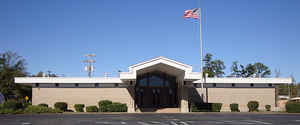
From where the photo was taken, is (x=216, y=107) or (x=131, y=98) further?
(x=131, y=98)

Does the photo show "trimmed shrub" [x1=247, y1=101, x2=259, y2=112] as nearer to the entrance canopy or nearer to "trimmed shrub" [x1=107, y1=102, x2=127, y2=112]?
the entrance canopy

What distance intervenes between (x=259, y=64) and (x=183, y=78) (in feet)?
137

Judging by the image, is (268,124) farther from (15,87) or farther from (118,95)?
(15,87)

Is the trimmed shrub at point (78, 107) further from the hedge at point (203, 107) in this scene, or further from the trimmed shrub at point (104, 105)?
the hedge at point (203, 107)

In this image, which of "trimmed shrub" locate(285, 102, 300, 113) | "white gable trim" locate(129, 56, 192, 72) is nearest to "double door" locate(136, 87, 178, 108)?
"white gable trim" locate(129, 56, 192, 72)

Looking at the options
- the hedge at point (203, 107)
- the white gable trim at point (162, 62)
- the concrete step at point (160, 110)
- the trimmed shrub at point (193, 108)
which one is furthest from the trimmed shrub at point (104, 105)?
the hedge at point (203, 107)

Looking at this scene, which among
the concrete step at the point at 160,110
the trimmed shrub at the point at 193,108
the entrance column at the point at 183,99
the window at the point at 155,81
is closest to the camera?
the trimmed shrub at the point at 193,108

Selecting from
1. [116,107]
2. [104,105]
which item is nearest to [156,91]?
[116,107]

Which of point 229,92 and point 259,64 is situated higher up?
point 259,64

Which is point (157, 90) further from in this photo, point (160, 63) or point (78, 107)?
point (78, 107)

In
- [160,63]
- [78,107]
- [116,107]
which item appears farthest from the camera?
[78,107]

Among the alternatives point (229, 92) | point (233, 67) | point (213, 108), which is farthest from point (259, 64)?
point (213, 108)

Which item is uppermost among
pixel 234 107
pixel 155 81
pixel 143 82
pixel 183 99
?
pixel 155 81

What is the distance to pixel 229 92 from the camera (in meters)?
36.4
